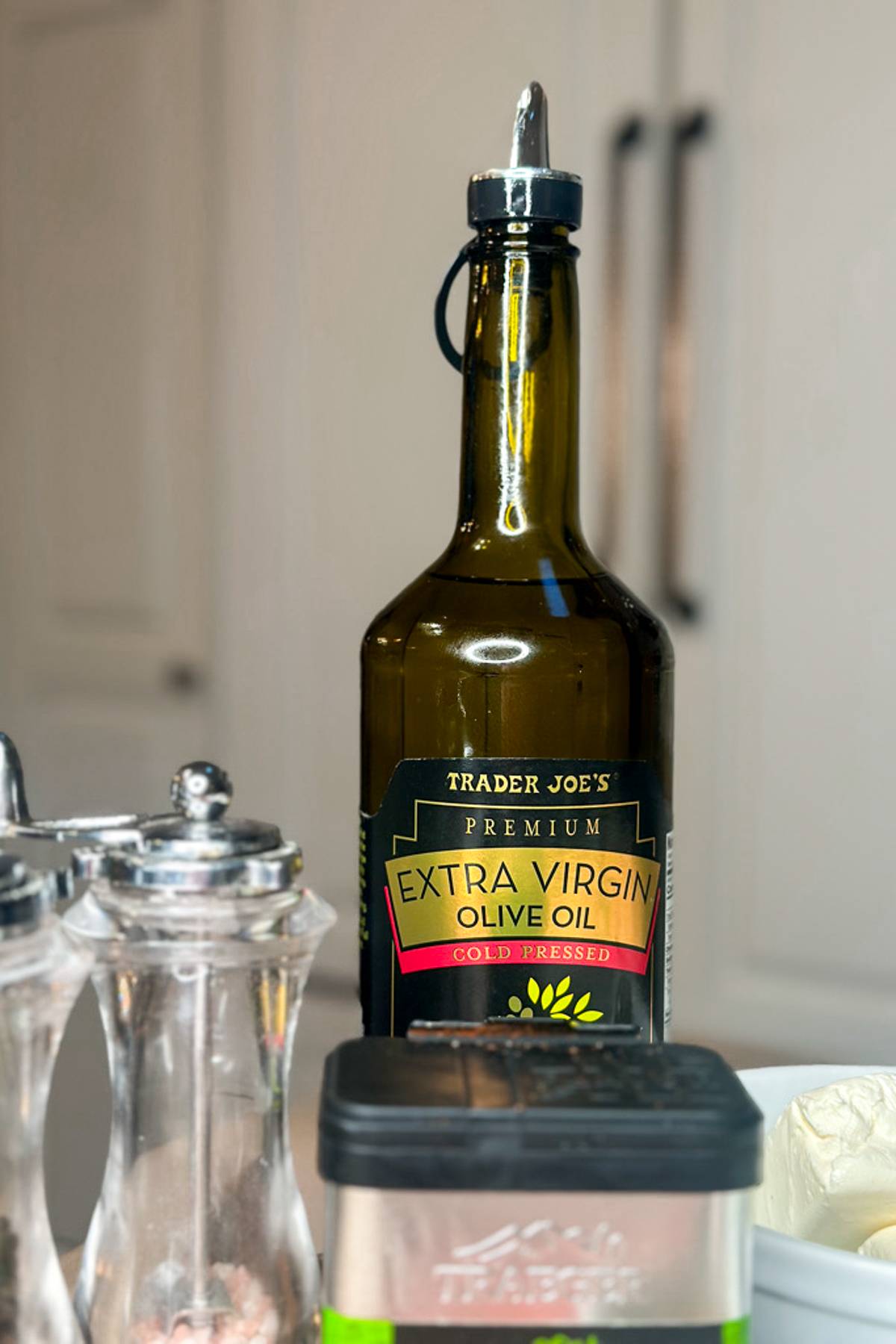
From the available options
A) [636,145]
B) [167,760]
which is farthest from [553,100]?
[167,760]

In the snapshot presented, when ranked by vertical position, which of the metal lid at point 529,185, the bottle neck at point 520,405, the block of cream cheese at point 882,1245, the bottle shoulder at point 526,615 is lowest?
the block of cream cheese at point 882,1245

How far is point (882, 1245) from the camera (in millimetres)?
388

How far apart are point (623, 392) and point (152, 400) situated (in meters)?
0.64

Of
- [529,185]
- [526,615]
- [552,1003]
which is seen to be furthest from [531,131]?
[552,1003]

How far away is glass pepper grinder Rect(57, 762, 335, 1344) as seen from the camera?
0.34 metres

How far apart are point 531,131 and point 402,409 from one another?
1258 millimetres

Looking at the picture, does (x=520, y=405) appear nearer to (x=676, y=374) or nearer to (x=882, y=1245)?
(x=882, y=1245)

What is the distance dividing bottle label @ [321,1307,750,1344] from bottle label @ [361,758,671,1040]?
0.15m

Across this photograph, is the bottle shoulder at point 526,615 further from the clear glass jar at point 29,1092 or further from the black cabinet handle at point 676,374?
the black cabinet handle at point 676,374

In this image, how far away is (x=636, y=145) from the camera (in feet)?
4.99

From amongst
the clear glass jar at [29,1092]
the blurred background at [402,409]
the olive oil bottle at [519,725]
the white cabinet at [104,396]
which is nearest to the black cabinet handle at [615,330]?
the blurred background at [402,409]

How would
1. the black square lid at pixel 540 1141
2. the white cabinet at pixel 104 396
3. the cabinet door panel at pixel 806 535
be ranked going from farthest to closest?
the white cabinet at pixel 104 396 → the cabinet door panel at pixel 806 535 → the black square lid at pixel 540 1141

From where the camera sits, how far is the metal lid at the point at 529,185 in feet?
1.45

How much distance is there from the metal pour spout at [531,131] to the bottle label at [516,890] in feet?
0.57
